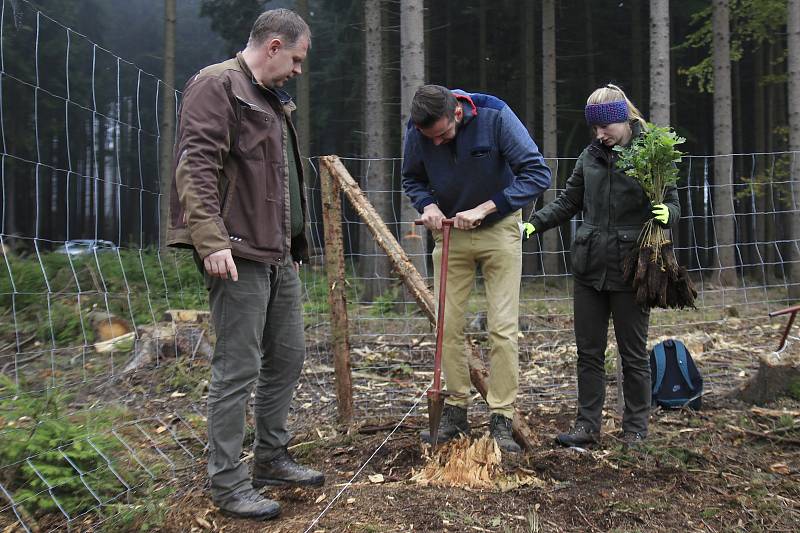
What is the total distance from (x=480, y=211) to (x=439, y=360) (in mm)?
805

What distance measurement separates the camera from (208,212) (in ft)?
9.05

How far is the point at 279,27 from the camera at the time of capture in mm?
2986

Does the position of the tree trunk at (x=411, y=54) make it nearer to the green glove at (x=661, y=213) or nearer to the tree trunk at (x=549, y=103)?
the green glove at (x=661, y=213)

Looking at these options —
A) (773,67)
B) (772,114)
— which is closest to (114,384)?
(772,114)

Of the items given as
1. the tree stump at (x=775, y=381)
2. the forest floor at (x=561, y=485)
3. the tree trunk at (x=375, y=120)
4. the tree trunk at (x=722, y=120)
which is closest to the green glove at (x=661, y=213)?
the forest floor at (x=561, y=485)

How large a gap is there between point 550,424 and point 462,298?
1.19 meters

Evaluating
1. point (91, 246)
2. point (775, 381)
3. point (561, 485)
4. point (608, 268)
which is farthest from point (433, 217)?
point (775, 381)

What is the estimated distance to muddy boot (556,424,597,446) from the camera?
390 centimetres

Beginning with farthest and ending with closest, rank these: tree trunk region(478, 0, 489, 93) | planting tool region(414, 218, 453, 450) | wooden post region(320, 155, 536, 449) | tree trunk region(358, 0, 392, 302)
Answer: tree trunk region(478, 0, 489, 93)
tree trunk region(358, 0, 392, 302)
wooden post region(320, 155, 536, 449)
planting tool region(414, 218, 453, 450)

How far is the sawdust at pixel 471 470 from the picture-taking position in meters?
3.28

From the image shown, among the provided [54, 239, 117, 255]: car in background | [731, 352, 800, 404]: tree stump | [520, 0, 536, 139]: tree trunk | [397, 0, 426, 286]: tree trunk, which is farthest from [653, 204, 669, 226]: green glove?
[520, 0, 536, 139]: tree trunk

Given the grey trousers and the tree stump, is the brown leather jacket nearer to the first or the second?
the grey trousers

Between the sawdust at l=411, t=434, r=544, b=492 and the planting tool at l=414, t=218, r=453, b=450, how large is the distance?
0.13 m

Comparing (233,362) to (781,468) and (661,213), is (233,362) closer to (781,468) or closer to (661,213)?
(661,213)
